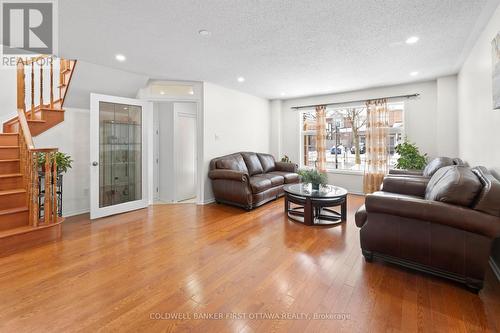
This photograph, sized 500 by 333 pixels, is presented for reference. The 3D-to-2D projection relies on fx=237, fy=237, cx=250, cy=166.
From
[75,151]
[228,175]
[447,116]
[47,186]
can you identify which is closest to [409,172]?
[447,116]

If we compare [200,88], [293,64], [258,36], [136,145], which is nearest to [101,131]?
[136,145]

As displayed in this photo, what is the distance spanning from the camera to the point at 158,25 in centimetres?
254

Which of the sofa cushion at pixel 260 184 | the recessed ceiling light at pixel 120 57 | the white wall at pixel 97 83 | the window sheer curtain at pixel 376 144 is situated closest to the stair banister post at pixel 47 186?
the white wall at pixel 97 83

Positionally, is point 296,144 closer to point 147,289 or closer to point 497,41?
point 497,41

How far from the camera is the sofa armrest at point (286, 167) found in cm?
579

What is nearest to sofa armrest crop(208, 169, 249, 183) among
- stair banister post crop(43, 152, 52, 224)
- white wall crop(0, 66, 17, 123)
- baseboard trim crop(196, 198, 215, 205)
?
baseboard trim crop(196, 198, 215, 205)

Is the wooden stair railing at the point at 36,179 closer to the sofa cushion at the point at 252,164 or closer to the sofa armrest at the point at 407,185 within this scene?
the sofa cushion at the point at 252,164

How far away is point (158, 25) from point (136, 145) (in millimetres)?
2545

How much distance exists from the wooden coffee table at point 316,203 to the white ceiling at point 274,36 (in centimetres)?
198

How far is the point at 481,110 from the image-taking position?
2836mm

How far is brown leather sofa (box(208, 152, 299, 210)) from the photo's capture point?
4.25 m

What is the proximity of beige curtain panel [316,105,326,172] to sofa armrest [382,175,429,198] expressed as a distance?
2.48m

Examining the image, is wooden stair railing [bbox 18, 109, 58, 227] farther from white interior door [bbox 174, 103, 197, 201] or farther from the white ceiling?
white interior door [bbox 174, 103, 197, 201]

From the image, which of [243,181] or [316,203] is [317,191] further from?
[243,181]
